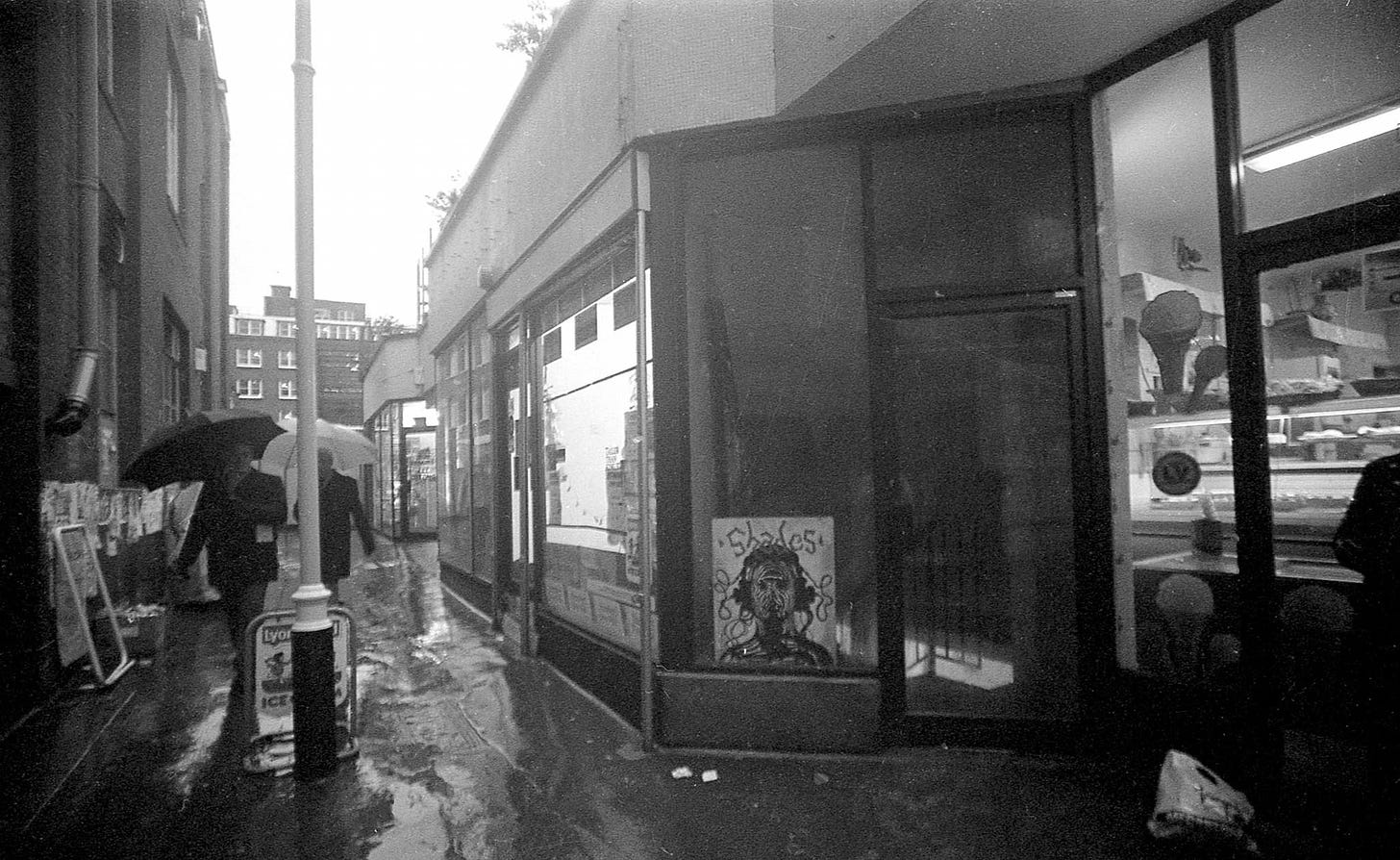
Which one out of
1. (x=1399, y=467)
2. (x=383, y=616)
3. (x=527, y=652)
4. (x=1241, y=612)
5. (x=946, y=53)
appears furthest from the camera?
(x=383, y=616)

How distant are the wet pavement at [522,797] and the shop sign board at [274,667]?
13.1 inches

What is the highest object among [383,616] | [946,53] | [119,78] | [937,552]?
[119,78]

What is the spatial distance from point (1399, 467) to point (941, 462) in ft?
7.21

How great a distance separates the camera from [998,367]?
5.07 m

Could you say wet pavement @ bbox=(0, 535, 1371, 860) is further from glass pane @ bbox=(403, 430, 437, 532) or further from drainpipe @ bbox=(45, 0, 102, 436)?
glass pane @ bbox=(403, 430, 437, 532)

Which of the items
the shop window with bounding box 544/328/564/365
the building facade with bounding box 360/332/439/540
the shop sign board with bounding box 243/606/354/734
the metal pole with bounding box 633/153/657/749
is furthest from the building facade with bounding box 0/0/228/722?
the building facade with bounding box 360/332/439/540

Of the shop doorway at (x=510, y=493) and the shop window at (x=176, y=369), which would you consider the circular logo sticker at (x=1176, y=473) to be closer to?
the shop doorway at (x=510, y=493)

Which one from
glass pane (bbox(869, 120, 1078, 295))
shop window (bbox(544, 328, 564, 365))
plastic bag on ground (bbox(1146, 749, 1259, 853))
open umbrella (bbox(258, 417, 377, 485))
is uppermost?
glass pane (bbox(869, 120, 1078, 295))

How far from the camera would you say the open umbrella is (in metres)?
6.15

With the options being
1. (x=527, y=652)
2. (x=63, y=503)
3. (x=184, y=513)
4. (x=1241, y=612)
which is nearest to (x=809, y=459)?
(x=1241, y=612)

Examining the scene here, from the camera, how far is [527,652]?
780 cm

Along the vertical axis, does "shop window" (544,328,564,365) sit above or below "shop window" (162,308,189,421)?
below

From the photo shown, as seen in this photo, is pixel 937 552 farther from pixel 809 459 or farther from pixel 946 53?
pixel 946 53

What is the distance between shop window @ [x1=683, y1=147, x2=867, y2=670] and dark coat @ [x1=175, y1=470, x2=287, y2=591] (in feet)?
10.8
